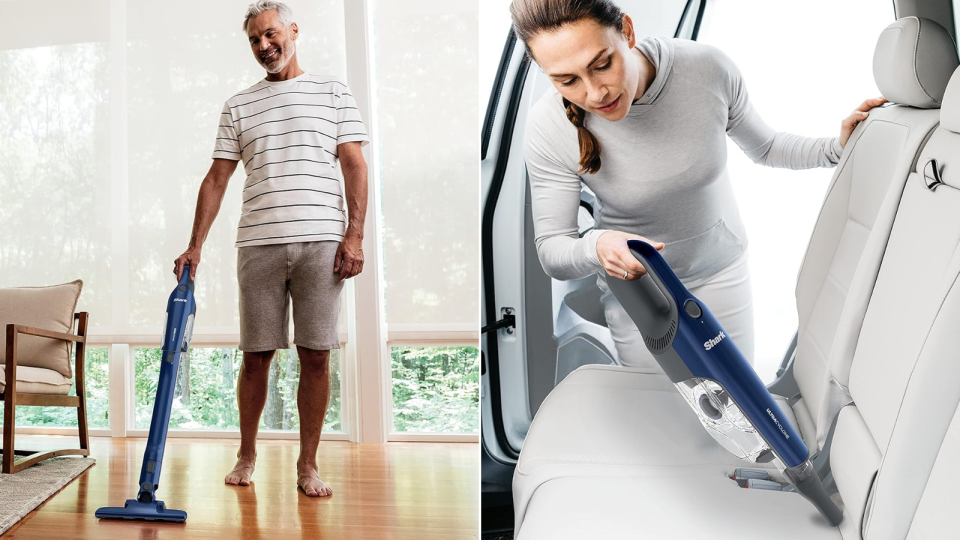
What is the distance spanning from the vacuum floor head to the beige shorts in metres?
0.59

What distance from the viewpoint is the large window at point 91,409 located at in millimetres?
A: 3627

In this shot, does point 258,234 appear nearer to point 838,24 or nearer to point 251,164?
point 251,164

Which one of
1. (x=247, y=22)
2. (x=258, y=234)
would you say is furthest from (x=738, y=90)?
(x=247, y=22)

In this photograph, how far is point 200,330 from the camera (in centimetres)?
350

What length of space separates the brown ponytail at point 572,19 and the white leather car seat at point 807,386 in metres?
0.33

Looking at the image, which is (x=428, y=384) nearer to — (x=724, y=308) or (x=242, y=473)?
(x=242, y=473)

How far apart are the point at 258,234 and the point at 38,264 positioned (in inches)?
66.1

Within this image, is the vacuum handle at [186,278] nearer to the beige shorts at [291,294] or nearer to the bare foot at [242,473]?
the beige shorts at [291,294]

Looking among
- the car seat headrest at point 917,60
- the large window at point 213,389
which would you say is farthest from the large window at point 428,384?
the car seat headrest at point 917,60

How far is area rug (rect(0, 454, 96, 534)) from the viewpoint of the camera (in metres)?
2.19

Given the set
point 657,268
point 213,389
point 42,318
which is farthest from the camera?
point 213,389

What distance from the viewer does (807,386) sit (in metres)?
1.06

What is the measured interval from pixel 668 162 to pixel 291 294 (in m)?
1.79

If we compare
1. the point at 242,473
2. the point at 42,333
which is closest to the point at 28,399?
the point at 42,333
